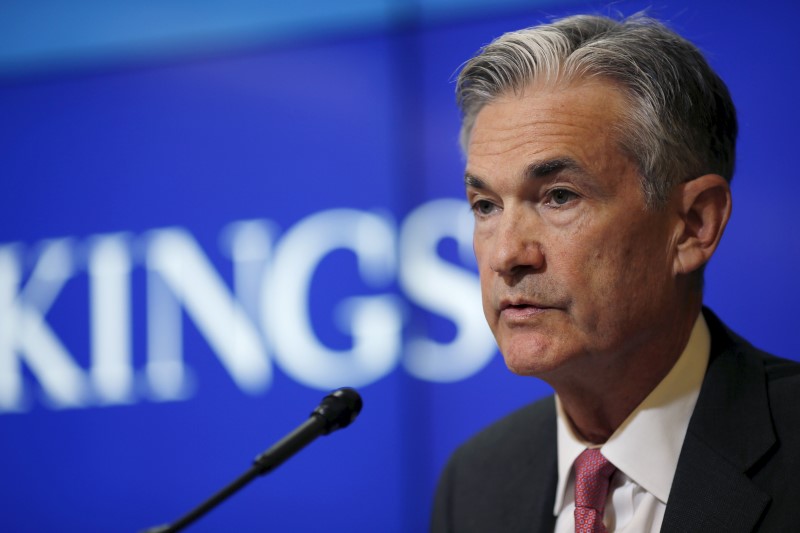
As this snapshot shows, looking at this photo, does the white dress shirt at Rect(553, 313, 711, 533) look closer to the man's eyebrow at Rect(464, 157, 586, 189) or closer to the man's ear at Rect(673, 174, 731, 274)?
the man's ear at Rect(673, 174, 731, 274)

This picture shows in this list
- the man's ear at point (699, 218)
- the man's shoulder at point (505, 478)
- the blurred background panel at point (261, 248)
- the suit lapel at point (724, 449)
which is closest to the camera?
the suit lapel at point (724, 449)

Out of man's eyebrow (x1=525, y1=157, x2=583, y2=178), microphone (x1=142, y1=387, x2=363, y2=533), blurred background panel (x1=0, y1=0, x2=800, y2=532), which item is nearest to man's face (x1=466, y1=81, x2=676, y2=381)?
man's eyebrow (x1=525, y1=157, x2=583, y2=178)

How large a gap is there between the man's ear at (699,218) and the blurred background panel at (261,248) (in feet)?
2.84

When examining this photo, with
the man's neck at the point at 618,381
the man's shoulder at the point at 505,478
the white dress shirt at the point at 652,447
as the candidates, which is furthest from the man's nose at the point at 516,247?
the man's shoulder at the point at 505,478

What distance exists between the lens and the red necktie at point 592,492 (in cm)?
135

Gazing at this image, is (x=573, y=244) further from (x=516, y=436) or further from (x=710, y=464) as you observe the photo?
(x=516, y=436)

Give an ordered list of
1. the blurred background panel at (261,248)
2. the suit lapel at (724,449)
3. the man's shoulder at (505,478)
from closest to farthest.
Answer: the suit lapel at (724,449) < the man's shoulder at (505,478) < the blurred background panel at (261,248)

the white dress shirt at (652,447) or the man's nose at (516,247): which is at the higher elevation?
the man's nose at (516,247)

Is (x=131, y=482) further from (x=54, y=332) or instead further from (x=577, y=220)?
(x=577, y=220)

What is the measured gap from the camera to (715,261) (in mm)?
2217

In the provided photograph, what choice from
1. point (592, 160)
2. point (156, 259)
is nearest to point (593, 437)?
point (592, 160)

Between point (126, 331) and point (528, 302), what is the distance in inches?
65.5

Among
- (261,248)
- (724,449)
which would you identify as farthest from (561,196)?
(261,248)

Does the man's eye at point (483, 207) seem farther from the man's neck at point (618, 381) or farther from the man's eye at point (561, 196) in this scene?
the man's neck at point (618, 381)
